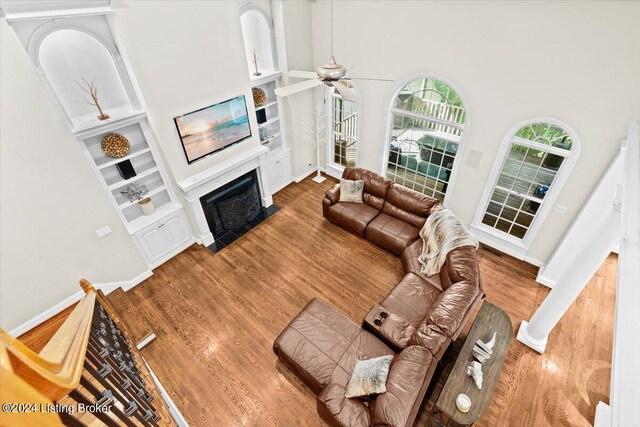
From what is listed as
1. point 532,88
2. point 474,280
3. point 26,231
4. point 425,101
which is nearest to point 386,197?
point 425,101

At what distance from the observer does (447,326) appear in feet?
11.8

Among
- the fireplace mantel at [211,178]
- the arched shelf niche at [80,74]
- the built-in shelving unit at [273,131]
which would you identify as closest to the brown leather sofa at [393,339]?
the fireplace mantel at [211,178]

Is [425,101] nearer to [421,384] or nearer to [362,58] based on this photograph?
[362,58]

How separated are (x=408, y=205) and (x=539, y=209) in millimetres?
2097

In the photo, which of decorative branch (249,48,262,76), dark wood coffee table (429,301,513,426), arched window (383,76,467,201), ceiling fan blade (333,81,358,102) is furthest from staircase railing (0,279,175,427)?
arched window (383,76,467,201)

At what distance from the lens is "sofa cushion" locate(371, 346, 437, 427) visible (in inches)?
115

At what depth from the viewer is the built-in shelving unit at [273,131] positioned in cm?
625

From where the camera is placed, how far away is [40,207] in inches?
152

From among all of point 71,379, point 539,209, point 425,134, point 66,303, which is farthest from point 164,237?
point 539,209

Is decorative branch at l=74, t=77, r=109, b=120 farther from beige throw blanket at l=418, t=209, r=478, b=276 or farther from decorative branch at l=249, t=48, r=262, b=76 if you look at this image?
beige throw blanket at l=418, t=209, r=478, b=276

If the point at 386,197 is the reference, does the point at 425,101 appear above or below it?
above

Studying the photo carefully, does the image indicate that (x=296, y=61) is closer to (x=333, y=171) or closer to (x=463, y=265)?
(x=333, y=171)

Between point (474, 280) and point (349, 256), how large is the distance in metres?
2.24

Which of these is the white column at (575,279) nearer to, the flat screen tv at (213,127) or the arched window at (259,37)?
the flat screen tv at (213,127)
